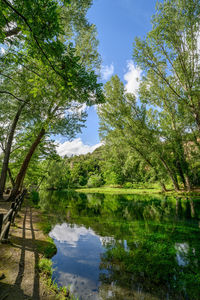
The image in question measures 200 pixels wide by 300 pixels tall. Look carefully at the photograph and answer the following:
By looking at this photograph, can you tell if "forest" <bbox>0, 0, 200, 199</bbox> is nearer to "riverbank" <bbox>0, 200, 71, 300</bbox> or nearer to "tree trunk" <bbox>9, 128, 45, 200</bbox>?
"tree trunk" <bbox>9, 128, 45, 200</bbox>

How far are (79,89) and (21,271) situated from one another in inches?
210

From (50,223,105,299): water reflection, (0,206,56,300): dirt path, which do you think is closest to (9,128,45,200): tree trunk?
(50,223,105,299): water reflection

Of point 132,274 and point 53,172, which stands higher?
point 53,172

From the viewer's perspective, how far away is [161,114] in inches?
1016

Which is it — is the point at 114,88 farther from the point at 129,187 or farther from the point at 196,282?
the point at 129,187

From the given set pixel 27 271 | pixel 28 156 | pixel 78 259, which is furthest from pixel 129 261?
pixel 28 156

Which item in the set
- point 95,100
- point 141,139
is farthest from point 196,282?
point 141,139

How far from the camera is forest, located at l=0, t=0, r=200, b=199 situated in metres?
3.82

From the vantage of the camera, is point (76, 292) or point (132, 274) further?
point (132, 274)

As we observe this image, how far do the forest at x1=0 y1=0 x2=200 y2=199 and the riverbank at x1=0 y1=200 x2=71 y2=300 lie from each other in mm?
4650

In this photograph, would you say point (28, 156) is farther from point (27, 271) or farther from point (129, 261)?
point (129, 261)

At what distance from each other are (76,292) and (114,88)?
24597 mm

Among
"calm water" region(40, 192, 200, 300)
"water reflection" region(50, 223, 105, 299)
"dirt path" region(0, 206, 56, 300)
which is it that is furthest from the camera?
"water reflection" region(50, 223, 105, 299)

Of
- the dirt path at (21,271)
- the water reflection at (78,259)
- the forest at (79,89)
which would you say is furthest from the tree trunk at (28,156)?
the dirt path at (21,271)
